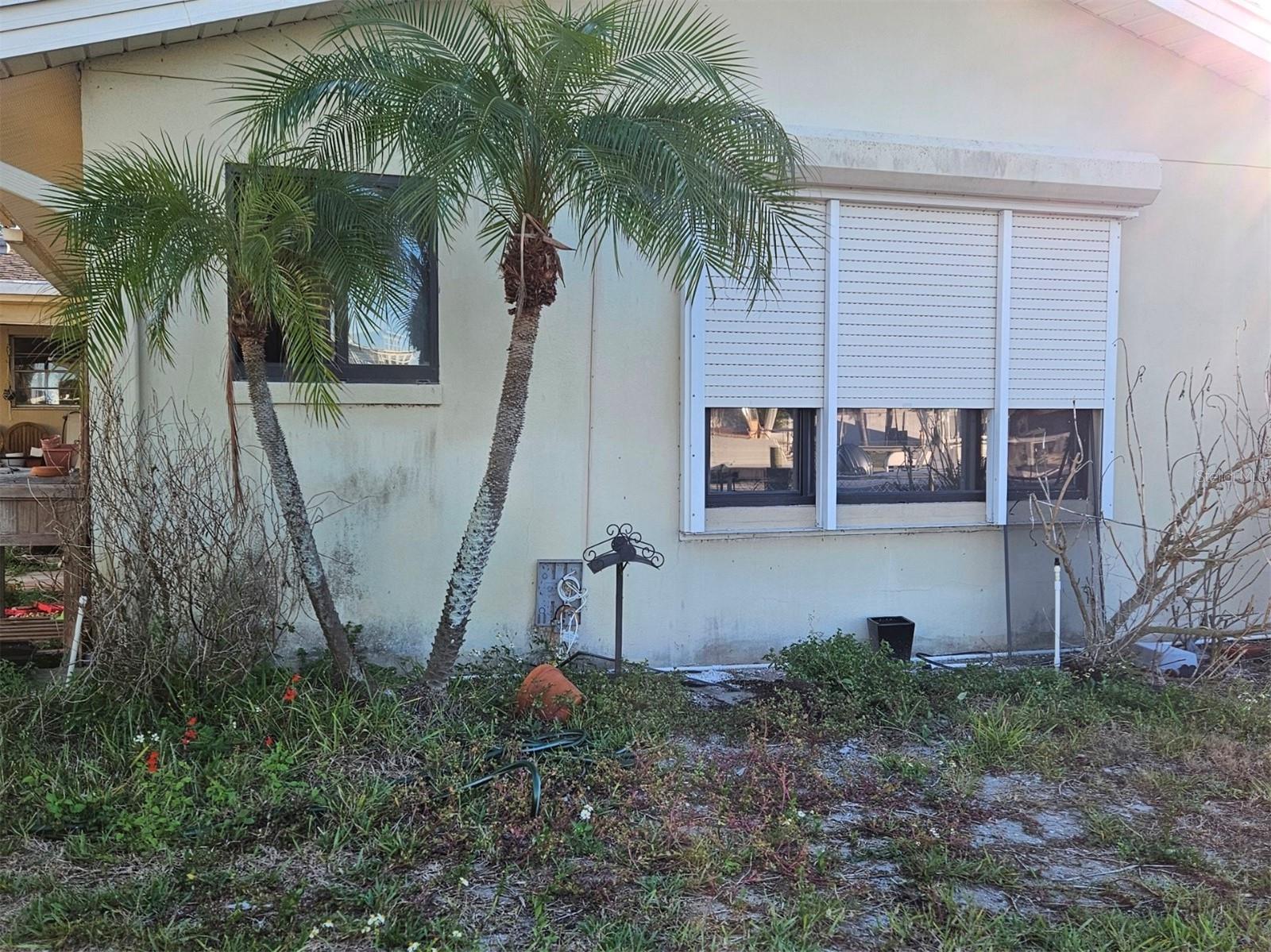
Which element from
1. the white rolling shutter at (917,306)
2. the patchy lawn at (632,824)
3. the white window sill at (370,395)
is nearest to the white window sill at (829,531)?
the white rolling shutter at (917,306)

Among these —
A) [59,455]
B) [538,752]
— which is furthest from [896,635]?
[59,455]

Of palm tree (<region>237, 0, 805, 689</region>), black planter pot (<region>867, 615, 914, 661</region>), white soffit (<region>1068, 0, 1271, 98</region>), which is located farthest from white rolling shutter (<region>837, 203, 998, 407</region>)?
palm tree (<region>237, 0, 805, 689</region>)

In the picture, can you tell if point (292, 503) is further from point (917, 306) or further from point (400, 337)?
point (917, 306)

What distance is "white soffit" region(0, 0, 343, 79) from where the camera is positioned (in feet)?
13.9

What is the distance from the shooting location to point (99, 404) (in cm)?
473

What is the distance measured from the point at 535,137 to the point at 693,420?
2.40 m

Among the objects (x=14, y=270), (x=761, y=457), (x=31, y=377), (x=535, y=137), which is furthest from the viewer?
(x=31, y=377)

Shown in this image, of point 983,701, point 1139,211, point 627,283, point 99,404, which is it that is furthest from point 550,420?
point 1139,211

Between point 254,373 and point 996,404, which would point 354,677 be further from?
point 996,404

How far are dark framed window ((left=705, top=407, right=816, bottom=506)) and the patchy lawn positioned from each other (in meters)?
1.62

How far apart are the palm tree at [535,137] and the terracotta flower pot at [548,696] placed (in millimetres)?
431

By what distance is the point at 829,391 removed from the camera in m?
6.07

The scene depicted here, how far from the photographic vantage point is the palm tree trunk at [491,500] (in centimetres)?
440

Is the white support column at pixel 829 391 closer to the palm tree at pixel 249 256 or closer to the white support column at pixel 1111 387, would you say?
the white support column at pixel 1111 387
